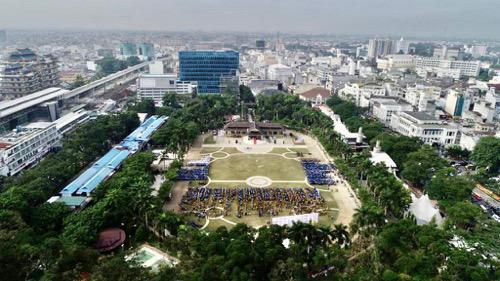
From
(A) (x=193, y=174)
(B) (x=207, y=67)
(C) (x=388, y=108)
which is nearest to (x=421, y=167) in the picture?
(A) (x=193, y=174)

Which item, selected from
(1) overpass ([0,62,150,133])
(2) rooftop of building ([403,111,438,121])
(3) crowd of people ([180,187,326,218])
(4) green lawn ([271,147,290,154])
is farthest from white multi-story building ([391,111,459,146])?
(1) overpass ([0,62,150,133])

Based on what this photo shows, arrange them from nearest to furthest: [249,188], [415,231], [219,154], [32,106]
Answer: [415,231]
[249,188]
[219,154]
[32,106]

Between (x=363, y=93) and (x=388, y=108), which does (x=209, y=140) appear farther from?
(x=363, y=93)

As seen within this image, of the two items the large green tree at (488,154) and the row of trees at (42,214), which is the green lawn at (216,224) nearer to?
the row of trees at (42,214)

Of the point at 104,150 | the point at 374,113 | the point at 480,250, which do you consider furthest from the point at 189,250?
the point at 374,113

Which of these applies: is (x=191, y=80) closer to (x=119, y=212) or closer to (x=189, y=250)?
(x=119, y=212)

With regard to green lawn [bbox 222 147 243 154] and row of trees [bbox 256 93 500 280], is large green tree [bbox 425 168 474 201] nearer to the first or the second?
row of trees [bbox 256 93 500 280]
